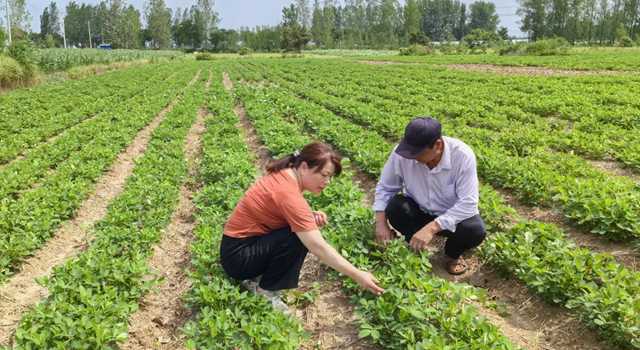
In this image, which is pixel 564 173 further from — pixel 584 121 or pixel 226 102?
pixel 226 102

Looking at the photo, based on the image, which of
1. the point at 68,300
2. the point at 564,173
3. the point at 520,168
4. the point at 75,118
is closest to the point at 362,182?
the point at 520,168

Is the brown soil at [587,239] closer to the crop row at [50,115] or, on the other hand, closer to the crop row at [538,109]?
the crop row at [538,109]

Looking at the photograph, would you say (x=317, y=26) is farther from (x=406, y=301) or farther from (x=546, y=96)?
(x=406, y=301)

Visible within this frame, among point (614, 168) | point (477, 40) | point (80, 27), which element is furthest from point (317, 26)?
point (614, 168)

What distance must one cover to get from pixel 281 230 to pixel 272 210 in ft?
0.66

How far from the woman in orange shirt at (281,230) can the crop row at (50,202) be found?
8.44ft

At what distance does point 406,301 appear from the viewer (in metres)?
2.98

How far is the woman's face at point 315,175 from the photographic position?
2.96 m

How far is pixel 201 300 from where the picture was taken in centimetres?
331

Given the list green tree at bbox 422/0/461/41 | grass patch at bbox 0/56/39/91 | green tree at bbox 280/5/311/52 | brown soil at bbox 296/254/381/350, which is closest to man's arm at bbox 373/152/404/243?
brown soil at bbox 296/254/381/350

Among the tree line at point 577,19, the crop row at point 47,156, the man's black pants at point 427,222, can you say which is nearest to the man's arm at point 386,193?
the man's black pants at point 427,222

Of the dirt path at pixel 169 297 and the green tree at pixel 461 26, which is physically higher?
the green tree at pixel 461 26

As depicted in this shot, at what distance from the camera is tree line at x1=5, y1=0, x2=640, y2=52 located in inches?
2813

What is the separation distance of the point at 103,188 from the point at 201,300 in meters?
4.48
